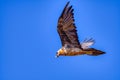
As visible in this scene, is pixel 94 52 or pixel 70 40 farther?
pixel 70 40

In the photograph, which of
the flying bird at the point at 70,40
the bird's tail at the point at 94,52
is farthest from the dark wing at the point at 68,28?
the bird's tail at the point at 94,52

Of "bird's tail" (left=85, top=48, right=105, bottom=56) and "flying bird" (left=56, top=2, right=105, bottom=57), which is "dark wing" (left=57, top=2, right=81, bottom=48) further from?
"bird's tail" (left=85, top=48, right=105, bottom=56)

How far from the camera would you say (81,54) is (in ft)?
45.6

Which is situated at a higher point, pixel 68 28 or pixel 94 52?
pixel 68 28

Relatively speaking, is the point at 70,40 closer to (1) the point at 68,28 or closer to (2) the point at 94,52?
(1) the point at 68,28

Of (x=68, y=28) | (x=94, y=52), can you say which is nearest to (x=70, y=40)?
(x=68, y=28)

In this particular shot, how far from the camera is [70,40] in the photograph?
14.1m

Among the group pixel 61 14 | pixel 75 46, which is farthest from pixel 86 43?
pixel 61 14

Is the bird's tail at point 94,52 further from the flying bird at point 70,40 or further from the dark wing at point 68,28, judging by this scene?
the dark wing at point 68,28

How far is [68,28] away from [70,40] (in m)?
0.57

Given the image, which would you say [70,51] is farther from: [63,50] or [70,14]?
[70,14]

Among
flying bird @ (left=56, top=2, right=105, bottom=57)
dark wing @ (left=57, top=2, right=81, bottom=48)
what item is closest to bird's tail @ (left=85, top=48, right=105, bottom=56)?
flying bird @ (left=56, top=2, right=105, bottom=57)

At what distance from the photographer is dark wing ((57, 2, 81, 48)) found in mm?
13188

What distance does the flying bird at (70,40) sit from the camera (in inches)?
523
